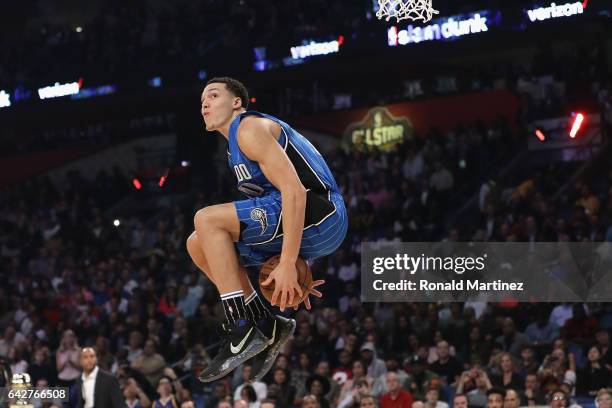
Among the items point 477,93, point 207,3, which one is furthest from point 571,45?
point 207,3

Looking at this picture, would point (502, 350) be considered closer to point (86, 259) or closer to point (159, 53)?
point (86, 259)

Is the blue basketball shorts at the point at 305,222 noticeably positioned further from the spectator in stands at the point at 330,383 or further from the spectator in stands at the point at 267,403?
the spectator in stands at the point at 330,383

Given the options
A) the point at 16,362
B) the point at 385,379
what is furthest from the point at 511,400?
the point at 16,362

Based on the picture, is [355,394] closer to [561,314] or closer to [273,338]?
[561,314]

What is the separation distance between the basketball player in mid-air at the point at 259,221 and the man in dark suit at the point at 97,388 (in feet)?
18.8

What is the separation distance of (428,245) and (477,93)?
350 inches

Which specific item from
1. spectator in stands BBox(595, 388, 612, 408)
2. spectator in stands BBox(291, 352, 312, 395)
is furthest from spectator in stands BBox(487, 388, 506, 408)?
spectator in stands BBox(291, 352, 312, 395)

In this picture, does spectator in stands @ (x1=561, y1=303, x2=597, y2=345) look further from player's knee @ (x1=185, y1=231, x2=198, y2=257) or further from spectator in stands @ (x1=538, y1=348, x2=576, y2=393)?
player's knee @ (x1=185, y1=231, x2=198, y2=257)

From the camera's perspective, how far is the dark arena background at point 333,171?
13500 millimetres

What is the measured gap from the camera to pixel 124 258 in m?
20.4

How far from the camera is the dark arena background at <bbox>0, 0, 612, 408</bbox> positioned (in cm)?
1350

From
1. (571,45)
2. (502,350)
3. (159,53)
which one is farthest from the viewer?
(159,53)

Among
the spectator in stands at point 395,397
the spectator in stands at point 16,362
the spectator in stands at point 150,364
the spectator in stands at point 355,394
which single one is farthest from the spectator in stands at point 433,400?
the spectator in stands at point 16,362

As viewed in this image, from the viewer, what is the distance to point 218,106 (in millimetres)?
5961
